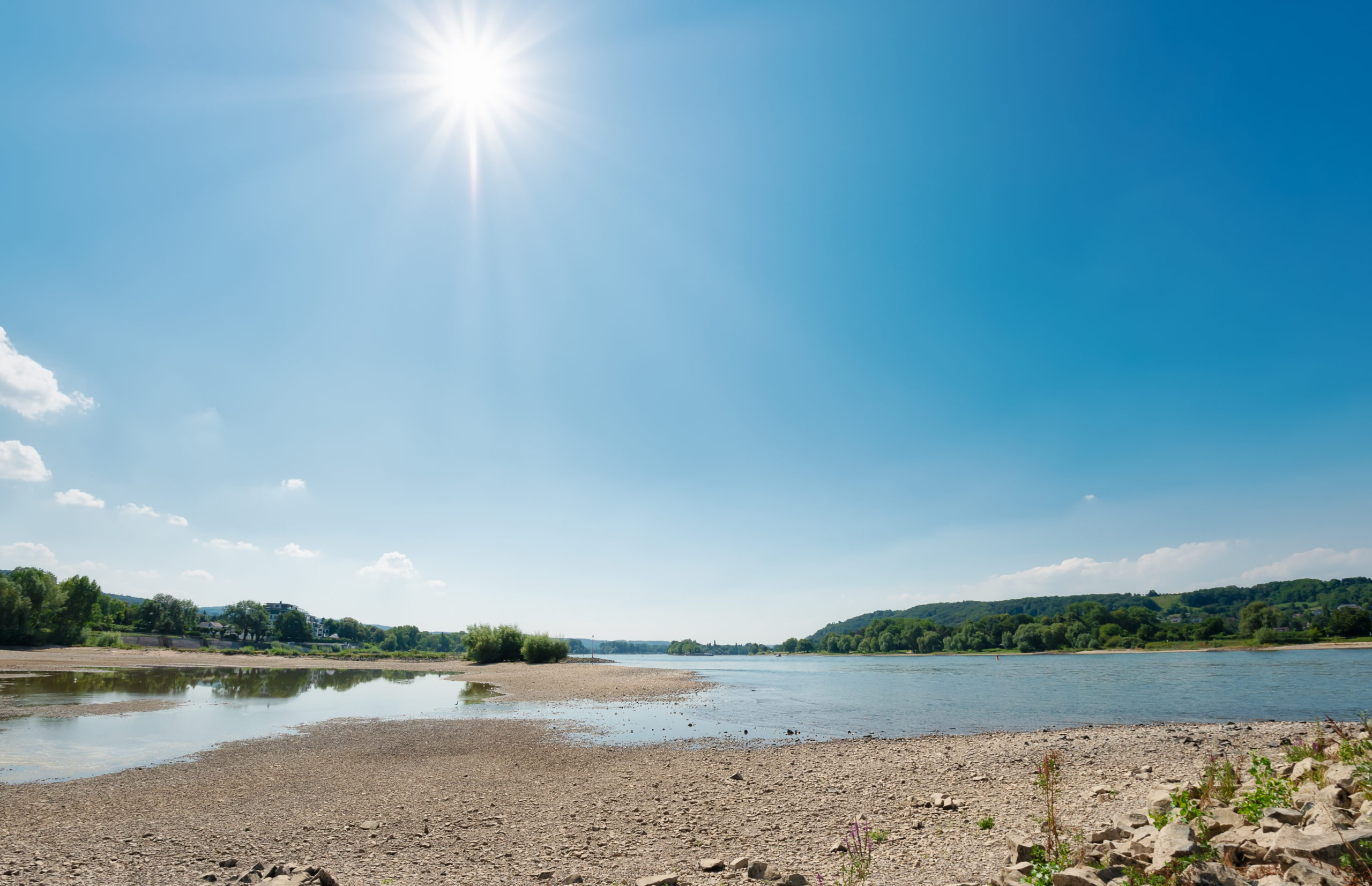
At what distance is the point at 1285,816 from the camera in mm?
7059

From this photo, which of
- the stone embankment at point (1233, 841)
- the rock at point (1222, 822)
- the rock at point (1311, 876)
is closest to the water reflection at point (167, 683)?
the stone embankment at point (1233, 841)

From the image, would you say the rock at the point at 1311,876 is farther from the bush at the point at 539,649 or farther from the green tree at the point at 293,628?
the green tree at the point at 293,628

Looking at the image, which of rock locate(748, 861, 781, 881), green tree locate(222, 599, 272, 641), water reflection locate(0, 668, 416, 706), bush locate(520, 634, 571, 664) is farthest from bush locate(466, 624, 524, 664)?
green tree locate(222, 599, 272, 641)

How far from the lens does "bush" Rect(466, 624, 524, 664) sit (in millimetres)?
81938

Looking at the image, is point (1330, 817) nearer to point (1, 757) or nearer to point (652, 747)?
point (652, 747)

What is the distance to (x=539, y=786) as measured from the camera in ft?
49.7

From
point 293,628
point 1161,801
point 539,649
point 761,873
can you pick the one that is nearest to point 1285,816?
point 1161,801

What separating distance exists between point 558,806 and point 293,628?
18385cm

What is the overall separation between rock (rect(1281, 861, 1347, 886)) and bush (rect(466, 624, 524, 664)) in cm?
8457

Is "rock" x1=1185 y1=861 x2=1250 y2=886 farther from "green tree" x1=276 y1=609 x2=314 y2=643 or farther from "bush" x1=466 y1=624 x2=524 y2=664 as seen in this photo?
"green tree" x1=276 y1=609 x2=314 y2=643

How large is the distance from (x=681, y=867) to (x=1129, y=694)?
44.9 metres

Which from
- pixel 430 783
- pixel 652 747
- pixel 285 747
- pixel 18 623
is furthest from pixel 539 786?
pixel 18 623

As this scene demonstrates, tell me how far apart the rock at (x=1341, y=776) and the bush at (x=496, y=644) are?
8233cm

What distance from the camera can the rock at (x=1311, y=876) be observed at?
518 centimetres
